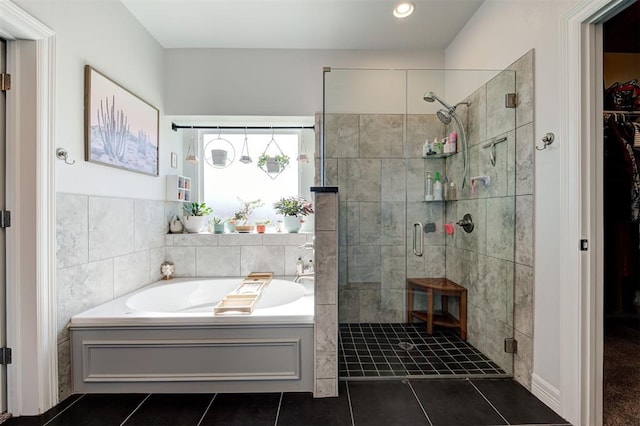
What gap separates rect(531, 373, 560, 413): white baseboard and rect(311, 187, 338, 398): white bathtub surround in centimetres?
114

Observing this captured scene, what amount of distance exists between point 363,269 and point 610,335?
2.21 m

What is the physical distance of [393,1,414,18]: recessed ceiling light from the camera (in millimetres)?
2047

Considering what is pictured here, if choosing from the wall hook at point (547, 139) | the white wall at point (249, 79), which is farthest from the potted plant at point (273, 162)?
the wall hook at point (547, 139)

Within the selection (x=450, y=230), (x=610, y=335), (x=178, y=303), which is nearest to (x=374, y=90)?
(x=450, y=230)

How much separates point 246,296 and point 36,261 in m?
1.13

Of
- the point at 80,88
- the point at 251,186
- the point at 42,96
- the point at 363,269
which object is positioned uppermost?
the point at 80,88

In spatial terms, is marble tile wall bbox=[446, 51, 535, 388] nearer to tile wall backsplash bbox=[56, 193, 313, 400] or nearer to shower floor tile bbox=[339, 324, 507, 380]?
shower floor tile bbox=[339, 324, 507, 380]

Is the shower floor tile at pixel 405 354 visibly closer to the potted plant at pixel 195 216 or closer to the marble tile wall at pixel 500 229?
the marble tile wall at pixel 500 229

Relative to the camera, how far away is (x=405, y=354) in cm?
198

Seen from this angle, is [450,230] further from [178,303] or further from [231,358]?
[178,303]

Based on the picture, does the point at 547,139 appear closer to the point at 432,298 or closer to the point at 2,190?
the point at 432,298

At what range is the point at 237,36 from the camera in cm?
245

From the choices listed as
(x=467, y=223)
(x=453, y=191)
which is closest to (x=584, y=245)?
(x=467, y=223)

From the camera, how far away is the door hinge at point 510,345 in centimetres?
178
